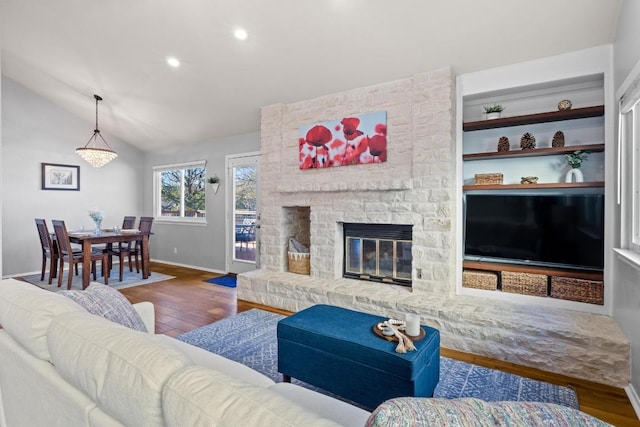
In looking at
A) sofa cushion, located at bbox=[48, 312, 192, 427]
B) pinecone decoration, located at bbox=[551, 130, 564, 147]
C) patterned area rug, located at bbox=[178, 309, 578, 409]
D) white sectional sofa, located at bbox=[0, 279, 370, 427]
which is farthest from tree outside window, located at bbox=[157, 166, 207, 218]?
sofa cushion, located at bbox=[48, 312, 192, 427]

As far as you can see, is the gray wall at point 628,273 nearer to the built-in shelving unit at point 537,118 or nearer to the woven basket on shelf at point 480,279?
the built-in shelving unit at point 537,118

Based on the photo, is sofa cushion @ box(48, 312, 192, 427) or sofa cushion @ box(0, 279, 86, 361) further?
sofa cushion @ box(0, 279, 86, 361)

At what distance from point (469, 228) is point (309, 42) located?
8.07 ft

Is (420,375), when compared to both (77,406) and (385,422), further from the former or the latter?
(77,406)

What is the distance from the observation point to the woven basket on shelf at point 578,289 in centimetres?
288

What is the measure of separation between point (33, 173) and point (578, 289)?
24.9ft

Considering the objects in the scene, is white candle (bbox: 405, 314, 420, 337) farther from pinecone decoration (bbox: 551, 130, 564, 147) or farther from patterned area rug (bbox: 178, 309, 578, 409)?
pinecone decoration (bbox: 551, 130, 564, 147)

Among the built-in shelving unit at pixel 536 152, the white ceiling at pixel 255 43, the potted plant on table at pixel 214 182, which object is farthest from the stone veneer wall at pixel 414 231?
the potted plant on table at pixel 214 182

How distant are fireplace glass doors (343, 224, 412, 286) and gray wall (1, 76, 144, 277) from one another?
476 centimetres

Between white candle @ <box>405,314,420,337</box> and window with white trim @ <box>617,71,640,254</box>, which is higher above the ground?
window with white trim @ <box>617,71,640,254</box>

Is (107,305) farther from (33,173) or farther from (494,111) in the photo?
(33,173)

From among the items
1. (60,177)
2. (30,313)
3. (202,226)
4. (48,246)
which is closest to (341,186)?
(30,313)

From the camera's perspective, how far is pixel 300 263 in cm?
438

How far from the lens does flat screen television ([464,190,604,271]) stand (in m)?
2.93
